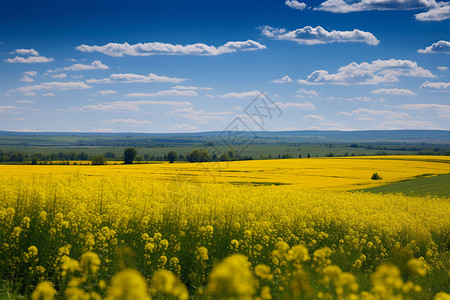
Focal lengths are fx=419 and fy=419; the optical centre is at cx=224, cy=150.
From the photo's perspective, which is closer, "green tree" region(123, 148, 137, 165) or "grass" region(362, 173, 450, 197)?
"grass" region(362, 173, 450, 197)

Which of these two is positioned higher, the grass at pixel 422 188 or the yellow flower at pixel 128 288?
the yellow flower at pixel 128 288

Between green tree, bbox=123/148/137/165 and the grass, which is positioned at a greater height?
green tree, bbox=123/148/137/165

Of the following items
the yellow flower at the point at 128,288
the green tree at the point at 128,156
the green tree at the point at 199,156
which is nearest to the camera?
the yellow flower at the point at 128,288

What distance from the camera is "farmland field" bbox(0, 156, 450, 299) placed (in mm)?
4234

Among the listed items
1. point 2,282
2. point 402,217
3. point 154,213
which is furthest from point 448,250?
point 2,282

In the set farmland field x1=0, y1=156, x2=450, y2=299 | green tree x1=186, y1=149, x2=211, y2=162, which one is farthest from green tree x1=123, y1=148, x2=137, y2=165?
farmland field x1=0, y1=156, x2=450, y2=299

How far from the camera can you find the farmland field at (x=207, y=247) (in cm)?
423

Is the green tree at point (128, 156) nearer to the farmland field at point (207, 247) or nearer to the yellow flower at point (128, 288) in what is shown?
the farmland field at point (207, 247)

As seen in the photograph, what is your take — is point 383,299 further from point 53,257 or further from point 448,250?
point 448,250

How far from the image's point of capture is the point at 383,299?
12.0ft

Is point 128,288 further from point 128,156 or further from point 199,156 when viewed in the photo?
point 128,156

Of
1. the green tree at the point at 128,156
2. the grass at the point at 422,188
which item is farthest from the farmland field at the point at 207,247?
the green tree at the point at 128,156

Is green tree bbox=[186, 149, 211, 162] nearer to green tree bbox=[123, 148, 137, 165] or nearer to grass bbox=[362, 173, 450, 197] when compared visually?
green tree bbox=[123, 148, 137, 165]

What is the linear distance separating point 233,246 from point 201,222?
1276 mm
